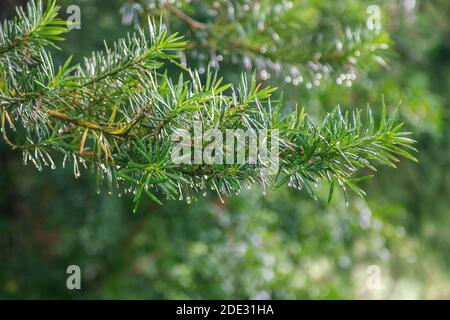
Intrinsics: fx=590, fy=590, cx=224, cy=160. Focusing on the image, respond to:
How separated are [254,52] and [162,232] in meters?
1.63

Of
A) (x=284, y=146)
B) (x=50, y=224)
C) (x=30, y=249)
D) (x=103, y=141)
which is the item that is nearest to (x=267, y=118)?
(x=284, y=146)

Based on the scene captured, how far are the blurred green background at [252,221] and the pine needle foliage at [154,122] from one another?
1405 millimetres

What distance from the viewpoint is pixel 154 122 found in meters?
0.90

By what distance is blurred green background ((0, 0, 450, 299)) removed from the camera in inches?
101

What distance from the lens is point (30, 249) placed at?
3189 mm

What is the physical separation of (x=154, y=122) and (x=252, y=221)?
204 centimetres

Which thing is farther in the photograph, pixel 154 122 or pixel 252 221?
pixel 252 221

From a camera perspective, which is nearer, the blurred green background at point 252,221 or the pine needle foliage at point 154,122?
the pine needle foliage at point 154,122

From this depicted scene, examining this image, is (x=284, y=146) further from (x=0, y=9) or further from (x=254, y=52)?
(x=0, y=9)

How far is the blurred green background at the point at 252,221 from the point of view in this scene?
2.56 metres

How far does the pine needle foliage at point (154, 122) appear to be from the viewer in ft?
2.84

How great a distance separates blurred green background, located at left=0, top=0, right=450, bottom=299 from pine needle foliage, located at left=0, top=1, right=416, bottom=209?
1405mm

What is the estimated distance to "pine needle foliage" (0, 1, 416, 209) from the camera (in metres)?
0.87

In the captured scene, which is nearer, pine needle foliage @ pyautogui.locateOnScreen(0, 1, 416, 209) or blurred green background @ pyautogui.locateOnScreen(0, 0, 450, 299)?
pine needle foliage @ pyautogui.locateOnScreen(0, 1, 416, 209)
